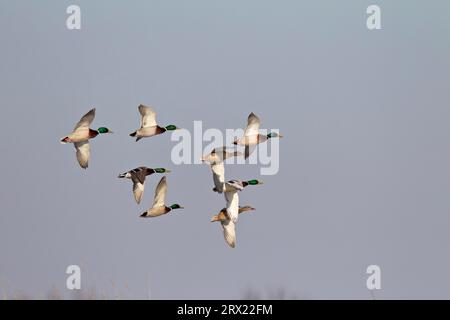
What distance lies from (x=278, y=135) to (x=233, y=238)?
1967 millimetres

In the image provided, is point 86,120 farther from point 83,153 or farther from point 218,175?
point 218,175

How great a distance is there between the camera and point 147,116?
55.6 ft

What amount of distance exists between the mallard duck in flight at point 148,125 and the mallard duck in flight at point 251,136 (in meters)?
1.29

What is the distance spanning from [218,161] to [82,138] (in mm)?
2079

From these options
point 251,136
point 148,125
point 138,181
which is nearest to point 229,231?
point 251,136

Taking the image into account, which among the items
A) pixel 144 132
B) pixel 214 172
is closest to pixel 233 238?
pixel 214 172

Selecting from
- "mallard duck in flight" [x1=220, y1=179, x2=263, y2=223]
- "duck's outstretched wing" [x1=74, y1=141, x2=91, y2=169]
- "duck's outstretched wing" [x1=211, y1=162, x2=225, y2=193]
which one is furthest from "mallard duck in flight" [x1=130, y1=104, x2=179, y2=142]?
"mallard duck in flight" [x1=220, y1=179, x2=263, y2=223]

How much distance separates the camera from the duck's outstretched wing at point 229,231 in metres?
16.5

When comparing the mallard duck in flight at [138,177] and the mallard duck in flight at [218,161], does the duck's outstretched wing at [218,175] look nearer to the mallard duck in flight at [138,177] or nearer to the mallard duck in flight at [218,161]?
the mallard duck in flight at [218,161]

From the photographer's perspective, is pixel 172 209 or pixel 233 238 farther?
pixel 172 209

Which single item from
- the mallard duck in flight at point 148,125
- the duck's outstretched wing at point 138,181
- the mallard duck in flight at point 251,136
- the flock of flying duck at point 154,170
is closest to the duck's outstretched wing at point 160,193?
the flock of flying duck at point 154,170

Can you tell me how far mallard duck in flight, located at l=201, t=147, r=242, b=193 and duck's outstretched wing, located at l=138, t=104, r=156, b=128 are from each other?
3.24 feet
